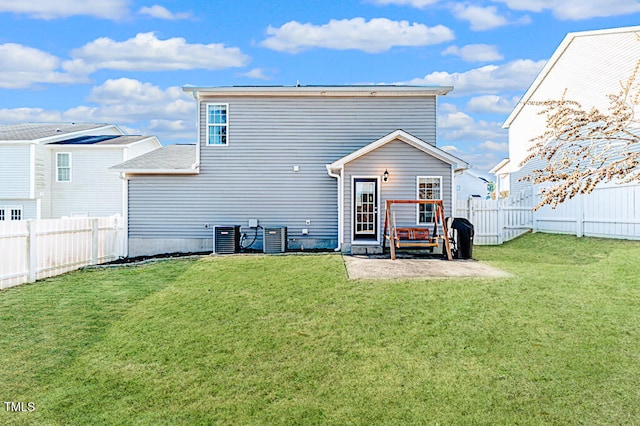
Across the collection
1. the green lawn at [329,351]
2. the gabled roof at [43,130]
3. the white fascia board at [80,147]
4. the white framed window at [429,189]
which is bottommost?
the green lawn at [329,351]

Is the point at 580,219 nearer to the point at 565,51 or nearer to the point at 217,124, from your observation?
the point at 565,51

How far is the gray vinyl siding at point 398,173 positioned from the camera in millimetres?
13570

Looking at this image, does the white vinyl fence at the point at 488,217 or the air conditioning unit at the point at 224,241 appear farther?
the white vinyl fence at the point at 488,217

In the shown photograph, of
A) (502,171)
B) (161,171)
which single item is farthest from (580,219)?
(502,171)

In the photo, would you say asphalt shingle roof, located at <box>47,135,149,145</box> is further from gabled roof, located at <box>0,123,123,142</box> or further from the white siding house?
the white siding house

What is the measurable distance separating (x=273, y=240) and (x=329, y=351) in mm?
8806

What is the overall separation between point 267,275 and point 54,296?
4150mm

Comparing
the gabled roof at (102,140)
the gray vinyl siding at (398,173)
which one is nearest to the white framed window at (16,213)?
the gabled roof at (102,140)

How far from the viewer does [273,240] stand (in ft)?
48.2

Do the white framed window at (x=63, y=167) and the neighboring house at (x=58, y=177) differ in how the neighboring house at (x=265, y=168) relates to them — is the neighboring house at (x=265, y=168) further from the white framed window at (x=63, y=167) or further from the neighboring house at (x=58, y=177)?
the white framed window at (x=63, y=167)

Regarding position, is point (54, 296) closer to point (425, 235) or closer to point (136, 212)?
point (136, 212)

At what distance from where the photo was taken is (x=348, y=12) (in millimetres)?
→ 15375

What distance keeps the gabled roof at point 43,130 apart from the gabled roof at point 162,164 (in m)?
10.7

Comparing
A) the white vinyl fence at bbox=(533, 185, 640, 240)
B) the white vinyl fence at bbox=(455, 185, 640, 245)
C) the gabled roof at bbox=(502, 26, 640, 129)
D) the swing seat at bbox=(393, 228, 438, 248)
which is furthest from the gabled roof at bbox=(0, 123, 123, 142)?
the white vinyl fence at bbox=(533, 185, 640, 240)
